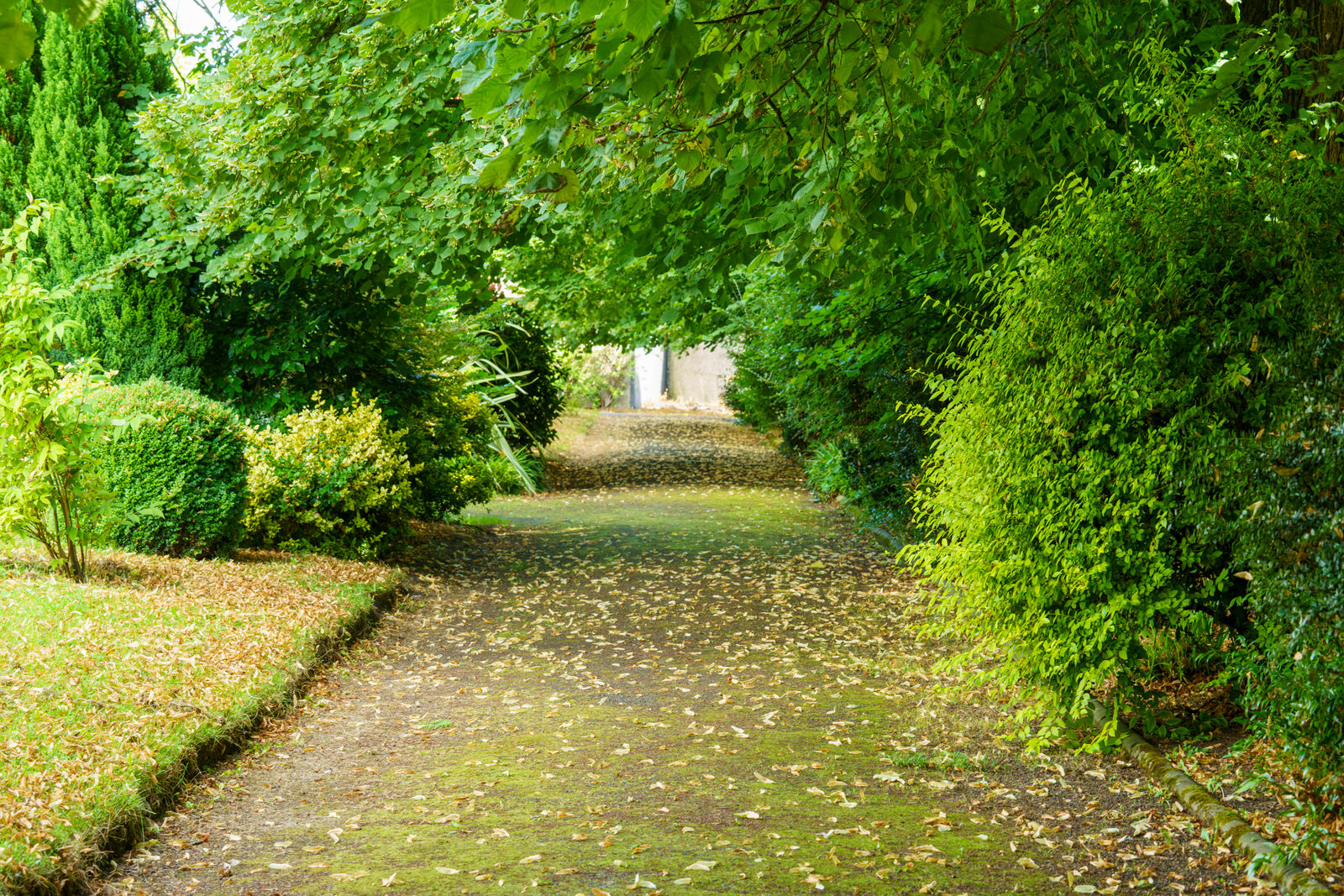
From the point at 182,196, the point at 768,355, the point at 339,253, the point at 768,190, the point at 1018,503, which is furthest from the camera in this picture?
the point at 768,355

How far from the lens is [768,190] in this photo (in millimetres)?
6664

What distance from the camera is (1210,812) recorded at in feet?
13.3

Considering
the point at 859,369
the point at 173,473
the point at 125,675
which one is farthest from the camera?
the point at 859,369

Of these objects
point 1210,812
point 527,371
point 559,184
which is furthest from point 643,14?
point 527,371

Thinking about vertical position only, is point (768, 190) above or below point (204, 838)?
above

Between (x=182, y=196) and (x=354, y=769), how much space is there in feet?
19.1

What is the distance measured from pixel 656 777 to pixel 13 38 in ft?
12.3

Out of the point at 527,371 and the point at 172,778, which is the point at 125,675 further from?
the point at 527,371

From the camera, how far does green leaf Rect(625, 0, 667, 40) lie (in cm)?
296

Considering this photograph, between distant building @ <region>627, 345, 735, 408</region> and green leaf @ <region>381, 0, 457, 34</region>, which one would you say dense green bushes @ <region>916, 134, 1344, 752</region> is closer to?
green leaf @ <region>381, 0, 457, 34</region>

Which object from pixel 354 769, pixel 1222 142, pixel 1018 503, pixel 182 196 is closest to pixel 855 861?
pixel 1018 503

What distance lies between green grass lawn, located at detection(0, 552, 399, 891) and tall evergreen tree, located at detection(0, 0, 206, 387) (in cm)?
242

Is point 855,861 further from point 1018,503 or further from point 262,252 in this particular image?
point 262,252

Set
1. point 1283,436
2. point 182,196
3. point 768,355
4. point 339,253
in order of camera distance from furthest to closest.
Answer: point 768,355 → point 339,253 → point 182,196 → point 1283,436
